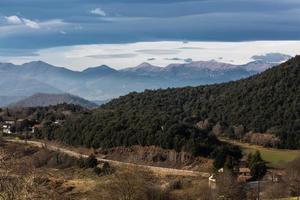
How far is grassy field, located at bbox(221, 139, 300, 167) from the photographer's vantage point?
77.0 meters

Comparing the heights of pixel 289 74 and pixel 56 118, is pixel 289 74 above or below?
above

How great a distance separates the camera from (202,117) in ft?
403

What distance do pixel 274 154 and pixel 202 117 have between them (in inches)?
1449

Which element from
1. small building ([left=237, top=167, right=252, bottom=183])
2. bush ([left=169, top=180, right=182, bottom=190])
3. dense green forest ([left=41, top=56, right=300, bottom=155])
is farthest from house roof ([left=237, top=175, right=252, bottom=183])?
dense green forest ([left=41, top=56, right=300, bottom=155])

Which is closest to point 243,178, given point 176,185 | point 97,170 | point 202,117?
point 176,185

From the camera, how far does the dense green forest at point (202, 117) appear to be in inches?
3598

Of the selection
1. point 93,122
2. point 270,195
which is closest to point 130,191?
point 270,195

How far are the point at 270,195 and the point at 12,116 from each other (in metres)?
120

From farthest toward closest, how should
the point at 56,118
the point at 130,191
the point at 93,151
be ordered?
the point at 56,118, the point at 93,151, the point at 130,191

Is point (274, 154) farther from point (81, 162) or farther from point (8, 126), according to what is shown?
point (8, 126)

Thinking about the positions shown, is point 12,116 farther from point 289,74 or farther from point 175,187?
point 175,187

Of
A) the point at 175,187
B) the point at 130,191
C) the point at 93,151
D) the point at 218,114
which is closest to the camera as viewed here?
the point at 130,191

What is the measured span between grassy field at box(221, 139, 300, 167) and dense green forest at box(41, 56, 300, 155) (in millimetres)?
3867

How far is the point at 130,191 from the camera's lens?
4131cm
